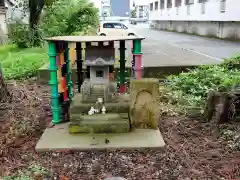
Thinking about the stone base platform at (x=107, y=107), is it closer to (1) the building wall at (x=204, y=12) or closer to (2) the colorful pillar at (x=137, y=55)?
(2) the colorful pillar at (x=137, y=55)

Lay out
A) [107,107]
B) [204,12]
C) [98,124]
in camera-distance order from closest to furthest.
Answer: [98,124] < [107,107] < [204,12]

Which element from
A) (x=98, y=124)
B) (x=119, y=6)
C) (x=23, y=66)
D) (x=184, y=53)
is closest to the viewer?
(x=98, y=124)

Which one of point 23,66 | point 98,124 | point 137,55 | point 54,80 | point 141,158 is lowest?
point 141,158

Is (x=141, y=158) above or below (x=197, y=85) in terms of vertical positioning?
below

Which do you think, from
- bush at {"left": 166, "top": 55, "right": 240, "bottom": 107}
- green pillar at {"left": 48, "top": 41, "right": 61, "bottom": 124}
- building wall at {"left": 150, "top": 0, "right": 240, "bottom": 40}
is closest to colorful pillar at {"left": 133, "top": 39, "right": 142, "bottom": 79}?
green pillar at {"left": 48, "top": 41, "right": 61, "bottom": 124}

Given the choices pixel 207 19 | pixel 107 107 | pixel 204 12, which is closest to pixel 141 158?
pixel 107 107

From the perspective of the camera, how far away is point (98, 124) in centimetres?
459

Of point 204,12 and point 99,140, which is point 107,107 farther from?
point 204,12

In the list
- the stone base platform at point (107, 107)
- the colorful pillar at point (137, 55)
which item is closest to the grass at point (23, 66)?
the stone base platform at point (107, 107)

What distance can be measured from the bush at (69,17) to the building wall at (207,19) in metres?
8.16

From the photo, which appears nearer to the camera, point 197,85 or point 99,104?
point 99,104

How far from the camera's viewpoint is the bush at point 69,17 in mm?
17688

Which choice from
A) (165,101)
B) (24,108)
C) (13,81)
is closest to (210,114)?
(165,101)

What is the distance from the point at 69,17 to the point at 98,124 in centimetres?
1458
